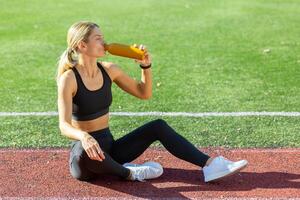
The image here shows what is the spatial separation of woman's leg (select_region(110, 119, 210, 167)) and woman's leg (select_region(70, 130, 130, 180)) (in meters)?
0.31

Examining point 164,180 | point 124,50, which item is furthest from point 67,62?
point 164,180

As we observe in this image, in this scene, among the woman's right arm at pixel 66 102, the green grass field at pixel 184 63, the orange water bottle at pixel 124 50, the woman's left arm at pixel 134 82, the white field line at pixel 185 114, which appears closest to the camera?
the woman's right arm at pixel 66 102

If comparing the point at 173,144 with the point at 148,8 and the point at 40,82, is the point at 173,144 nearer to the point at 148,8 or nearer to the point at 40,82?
the point at 40,82

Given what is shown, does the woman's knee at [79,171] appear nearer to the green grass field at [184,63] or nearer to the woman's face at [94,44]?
the woman's face at [94,44]

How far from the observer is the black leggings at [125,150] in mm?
5211

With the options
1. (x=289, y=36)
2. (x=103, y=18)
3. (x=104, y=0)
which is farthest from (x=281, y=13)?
(x=104, y=0)

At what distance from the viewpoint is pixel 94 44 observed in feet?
17.3

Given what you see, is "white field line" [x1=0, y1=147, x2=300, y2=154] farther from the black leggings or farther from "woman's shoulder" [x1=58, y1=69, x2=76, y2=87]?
"woman's shoulder" [x1=58, y1=69, x2=76, y2=87]

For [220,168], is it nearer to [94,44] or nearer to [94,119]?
[94,119]

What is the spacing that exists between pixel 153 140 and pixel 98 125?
20.0 inches

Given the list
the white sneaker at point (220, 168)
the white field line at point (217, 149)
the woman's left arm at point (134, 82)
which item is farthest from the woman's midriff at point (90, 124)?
the white sneaker at point (220, 168)

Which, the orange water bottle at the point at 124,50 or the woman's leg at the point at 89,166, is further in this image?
the orange water bottle at the point at 124,50

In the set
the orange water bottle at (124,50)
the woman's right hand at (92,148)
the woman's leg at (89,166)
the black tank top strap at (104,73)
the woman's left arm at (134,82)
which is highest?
the orange water bottle at (124,50)

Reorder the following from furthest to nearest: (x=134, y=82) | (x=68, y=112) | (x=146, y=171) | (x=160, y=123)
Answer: (x=134, y=82), (x=160, y=123), (x=146, y=171), (x=68, y=112)
